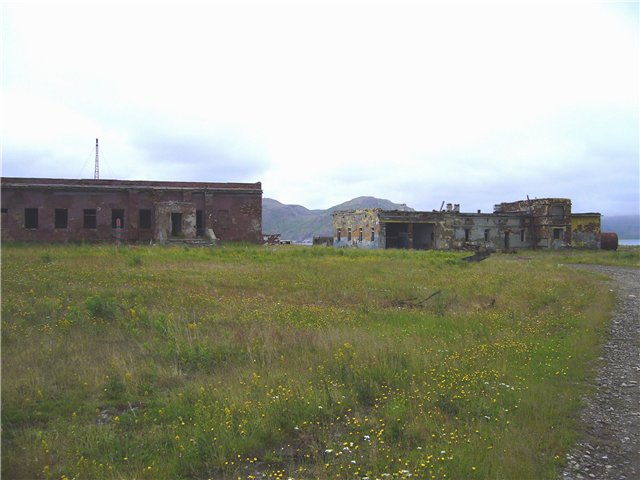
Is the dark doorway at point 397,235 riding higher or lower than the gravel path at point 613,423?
higher

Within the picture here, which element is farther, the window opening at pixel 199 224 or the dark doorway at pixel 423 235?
the dark doorway at pixel 423 235

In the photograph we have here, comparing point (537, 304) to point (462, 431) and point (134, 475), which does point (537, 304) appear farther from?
point (134, 475)

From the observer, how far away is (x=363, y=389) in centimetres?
575

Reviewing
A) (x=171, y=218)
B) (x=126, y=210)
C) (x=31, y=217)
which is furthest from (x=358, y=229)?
(x=31, y=217)

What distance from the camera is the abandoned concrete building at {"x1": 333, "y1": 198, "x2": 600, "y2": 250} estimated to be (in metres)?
46.3

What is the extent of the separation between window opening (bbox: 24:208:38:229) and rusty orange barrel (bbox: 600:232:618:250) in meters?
→ 51.3

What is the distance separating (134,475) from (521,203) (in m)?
53.1

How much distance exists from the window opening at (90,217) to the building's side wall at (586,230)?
44.7 meters

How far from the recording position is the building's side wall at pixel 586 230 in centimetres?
4922

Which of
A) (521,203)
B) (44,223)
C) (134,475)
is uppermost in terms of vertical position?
(521,203)

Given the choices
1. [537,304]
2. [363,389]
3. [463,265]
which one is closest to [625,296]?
[537,304]

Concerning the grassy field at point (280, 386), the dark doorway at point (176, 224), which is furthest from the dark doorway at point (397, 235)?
the grassy field at point (280, 386)

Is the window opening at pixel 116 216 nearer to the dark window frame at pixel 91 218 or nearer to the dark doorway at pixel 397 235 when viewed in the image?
the dark window frame at pixel 91 218

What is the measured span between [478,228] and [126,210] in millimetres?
33039
